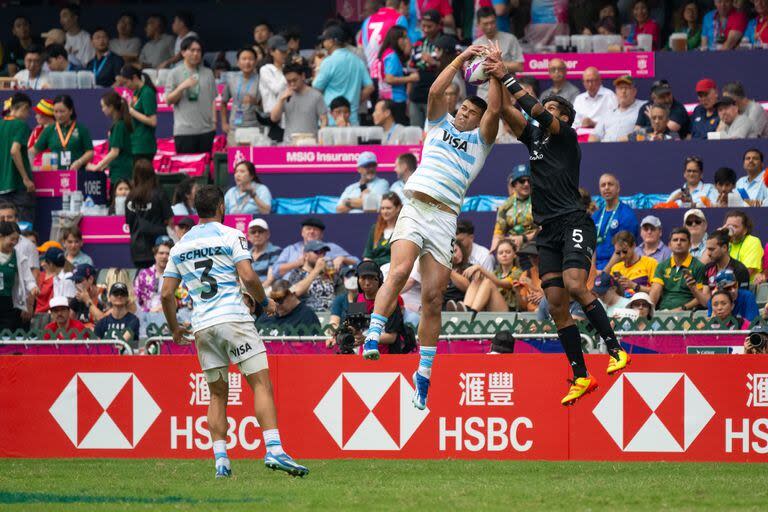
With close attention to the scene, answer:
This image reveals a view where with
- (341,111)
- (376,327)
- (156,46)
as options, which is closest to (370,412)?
(376,327)

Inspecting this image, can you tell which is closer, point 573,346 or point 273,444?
point 273,444

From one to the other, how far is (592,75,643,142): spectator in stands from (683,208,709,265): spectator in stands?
2.82m

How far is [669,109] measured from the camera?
19.0 meters

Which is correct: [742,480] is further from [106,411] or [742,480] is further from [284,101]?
[284,101]

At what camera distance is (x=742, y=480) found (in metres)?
11.2

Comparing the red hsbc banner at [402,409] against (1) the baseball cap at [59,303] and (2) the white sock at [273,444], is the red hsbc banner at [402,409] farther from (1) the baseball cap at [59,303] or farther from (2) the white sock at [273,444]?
(2) the white sock at [273,444]

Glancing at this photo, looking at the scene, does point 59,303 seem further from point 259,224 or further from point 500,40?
point 500,40

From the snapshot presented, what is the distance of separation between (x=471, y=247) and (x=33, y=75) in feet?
33.7

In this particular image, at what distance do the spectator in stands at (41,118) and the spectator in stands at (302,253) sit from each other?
566 cm

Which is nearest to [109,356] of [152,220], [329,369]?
[329,369]

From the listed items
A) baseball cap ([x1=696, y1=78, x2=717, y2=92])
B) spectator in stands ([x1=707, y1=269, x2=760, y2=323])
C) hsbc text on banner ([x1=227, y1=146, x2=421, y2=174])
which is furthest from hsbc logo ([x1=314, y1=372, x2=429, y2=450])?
baseball cap ([x1=696, y1=78, x2=717, y2=92])

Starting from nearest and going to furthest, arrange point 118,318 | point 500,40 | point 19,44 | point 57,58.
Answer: point 118,318 → point 500,40 → point 57,58 → point 19,44

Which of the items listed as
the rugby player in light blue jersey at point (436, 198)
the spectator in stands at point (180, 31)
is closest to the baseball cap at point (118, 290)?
the rugby player in light blue jersey at point (436, 198)

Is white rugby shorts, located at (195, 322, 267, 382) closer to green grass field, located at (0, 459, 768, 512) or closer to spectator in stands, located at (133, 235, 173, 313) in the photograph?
green grass field, located at (0, 459, 768, 512)
